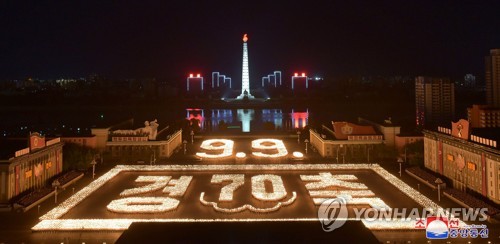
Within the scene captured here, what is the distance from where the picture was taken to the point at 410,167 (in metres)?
25.7

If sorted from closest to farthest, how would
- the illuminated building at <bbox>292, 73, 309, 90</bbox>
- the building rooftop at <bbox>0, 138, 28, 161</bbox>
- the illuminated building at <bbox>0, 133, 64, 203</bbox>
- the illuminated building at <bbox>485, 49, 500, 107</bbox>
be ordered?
the illuminated building at <bbox>0, 133, 64, 203</bbox> < the building rooftop at <bbox>0, 138, 28, 161</bbox> < the illuminated building at <bbox>485, 49, 500, 107</bbox> < the illuminated building at <bbox>292, 73, 309, 90</bbox>

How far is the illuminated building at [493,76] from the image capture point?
4109 centimetres

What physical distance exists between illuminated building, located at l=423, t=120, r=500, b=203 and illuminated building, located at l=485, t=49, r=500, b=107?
21.3 metres

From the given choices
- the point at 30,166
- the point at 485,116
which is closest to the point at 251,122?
the point at 485,116

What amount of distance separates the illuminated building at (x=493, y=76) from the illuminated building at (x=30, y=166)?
38.7 m

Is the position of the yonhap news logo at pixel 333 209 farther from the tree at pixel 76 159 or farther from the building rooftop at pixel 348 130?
the tree at pixel 76 159

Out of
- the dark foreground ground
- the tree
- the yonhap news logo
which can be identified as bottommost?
the yonhap news logo

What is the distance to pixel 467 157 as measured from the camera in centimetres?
2039

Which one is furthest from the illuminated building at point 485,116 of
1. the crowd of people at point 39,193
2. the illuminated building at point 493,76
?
the crowd of people at point 39,193

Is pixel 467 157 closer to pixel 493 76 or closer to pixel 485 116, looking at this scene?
pixel 485 116

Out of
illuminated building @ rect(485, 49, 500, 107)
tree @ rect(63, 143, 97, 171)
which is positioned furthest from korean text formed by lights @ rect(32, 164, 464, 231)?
illuminated building @ rect(485, 49, 500, 107)

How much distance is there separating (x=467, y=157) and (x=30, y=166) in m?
20.9

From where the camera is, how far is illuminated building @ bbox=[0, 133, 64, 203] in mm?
18594

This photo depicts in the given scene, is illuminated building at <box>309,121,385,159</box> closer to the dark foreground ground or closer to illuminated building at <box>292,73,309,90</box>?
the dark foreground ground
